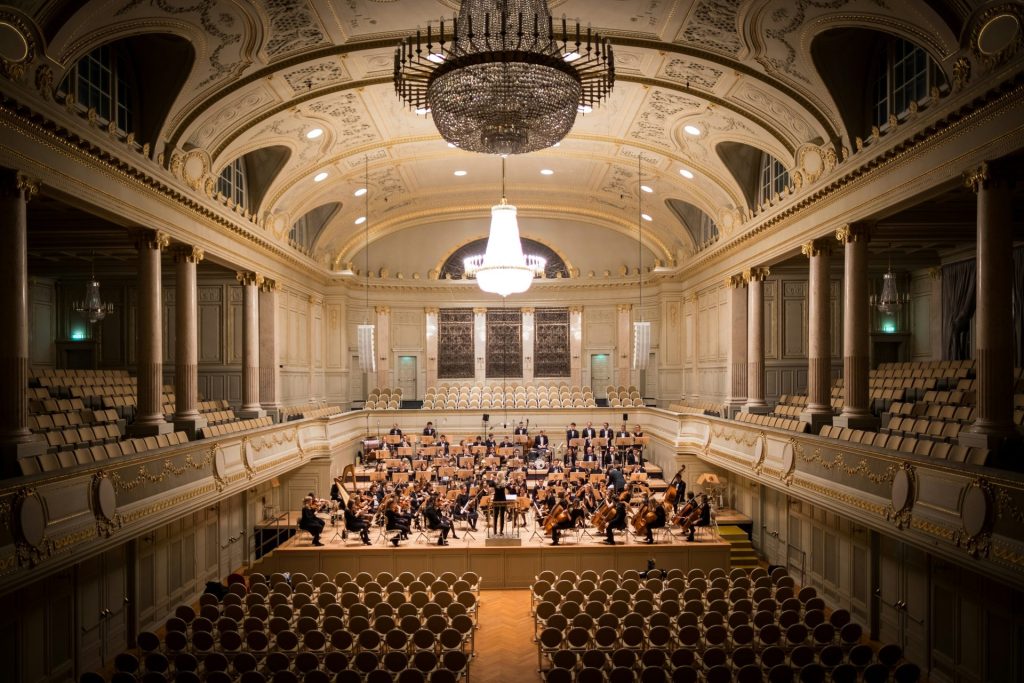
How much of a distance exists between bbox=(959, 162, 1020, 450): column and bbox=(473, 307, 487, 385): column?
19.6 metres

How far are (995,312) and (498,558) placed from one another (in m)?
10.1

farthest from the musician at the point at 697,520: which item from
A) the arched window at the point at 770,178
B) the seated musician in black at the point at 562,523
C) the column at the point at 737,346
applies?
the arched window at the point at 770,178

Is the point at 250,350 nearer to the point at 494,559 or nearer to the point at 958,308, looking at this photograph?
the point at 494,559

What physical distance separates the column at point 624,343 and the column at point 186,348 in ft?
53.9

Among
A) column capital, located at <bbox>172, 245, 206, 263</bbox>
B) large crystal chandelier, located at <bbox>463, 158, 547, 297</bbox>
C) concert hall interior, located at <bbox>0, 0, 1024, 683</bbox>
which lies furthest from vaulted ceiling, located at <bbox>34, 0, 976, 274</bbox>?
large crystal chandelier, located at <bbox>463, 158, 547, 297</bbox>

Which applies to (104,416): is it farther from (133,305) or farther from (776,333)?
(776,333)

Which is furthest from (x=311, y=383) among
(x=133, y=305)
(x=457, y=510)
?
(x=457, y=510)

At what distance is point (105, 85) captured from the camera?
11891 mm

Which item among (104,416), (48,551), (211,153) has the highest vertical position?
(211,153)

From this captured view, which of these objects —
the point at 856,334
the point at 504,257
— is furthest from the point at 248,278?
the point at 856,334

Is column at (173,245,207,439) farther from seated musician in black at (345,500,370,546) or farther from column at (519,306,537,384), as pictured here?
column at (519,306,537,384)

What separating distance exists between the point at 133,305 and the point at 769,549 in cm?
1899

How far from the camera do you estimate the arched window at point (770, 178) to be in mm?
16812

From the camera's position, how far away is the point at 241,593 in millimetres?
12086
